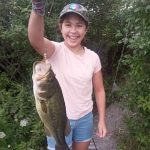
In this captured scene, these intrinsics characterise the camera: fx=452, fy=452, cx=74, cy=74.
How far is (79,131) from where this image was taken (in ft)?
12.4

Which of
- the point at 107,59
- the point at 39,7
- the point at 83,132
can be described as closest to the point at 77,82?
the point at 83,132

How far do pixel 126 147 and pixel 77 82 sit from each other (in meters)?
2.61

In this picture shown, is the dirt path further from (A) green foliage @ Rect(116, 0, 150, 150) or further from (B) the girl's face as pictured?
(B) the girl's face

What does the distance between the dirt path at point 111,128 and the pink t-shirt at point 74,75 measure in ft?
7.72

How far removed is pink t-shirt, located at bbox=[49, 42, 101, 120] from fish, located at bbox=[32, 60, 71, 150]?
17.7 inches

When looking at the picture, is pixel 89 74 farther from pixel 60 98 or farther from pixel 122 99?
→ pixel 122 99

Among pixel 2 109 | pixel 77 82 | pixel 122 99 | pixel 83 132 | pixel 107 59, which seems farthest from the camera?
pixel 107 59

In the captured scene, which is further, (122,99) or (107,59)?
(107,59)

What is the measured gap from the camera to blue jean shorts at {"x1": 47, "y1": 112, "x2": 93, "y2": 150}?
368cm

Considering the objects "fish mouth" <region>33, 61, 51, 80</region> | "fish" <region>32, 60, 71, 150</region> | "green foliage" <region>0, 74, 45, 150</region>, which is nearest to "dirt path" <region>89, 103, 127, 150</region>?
"green foliage" <region>0, 74, 45, 150</region>

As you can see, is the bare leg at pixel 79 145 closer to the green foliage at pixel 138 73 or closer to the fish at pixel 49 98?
the fish at pixel 49 98

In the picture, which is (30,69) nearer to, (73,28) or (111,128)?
(111,128)

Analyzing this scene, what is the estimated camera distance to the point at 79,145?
3.89 meters

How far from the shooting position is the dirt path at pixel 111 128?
6.14m
